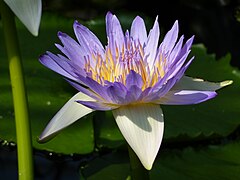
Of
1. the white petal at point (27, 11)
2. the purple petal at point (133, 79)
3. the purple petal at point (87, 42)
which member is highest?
the white petal at point (27, 11)

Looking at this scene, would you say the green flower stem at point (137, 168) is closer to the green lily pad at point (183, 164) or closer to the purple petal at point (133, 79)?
the purple petal at point (133, 79)

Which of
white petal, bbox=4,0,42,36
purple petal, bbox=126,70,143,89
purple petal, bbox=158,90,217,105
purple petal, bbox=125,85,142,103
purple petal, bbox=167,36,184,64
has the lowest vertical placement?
purple petal, bbox=158,90,217,105

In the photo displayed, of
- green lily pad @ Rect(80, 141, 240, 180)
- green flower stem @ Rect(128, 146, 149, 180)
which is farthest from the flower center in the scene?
green lily pad @ Rect(80, 141, 240, 180)

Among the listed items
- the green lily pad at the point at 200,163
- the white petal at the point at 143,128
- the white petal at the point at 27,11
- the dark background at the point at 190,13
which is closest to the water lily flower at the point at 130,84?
the white petal at the point at 143,128

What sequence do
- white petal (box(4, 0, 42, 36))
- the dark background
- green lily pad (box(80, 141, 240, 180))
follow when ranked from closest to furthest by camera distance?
white petal (box(4, 0, 42, 36))
green lily pad (box(80, 141, 240, 180))
the dark background

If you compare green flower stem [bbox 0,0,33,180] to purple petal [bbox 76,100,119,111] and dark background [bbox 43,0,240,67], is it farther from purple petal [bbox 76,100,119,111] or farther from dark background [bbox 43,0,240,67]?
dark background [bbox 43,0,240,67]

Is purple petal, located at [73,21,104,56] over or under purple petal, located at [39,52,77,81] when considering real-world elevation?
over
